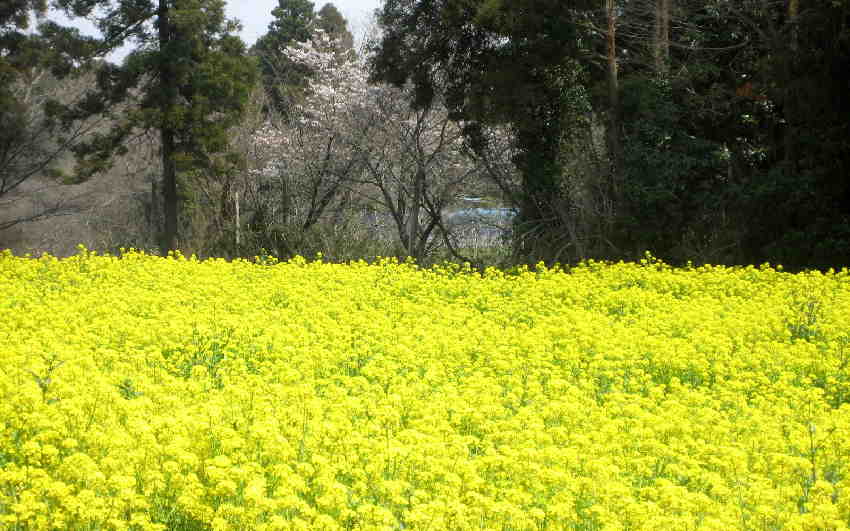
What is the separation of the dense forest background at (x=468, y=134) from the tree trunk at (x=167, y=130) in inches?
2.2

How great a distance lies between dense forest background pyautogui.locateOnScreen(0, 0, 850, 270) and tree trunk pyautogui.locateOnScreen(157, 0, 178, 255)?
5 centimetres

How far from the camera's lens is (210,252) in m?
23.5

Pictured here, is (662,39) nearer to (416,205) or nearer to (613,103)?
(613,103)

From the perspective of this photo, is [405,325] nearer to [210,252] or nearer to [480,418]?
[480,418]

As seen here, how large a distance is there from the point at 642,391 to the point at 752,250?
9.86 meters

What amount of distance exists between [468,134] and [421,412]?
1574 cm

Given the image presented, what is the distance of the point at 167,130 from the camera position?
77.5 feet

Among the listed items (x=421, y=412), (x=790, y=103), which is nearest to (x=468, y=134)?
(x=790, y=103)

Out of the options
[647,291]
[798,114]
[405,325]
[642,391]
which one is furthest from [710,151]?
[642,391]

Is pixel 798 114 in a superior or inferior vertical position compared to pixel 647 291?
superior

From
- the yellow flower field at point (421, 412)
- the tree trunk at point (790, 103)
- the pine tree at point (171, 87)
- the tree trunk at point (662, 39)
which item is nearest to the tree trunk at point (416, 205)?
the pine tree at point (171, 87)

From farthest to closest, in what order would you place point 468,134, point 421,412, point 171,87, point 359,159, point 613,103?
point 359,159 → point 171,87 → point 468,134 → point 613,103 → point 421,412

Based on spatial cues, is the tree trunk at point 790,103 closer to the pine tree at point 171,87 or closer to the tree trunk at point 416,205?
the tree trunk at point 416,205

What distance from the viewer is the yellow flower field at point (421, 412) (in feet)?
14.9
